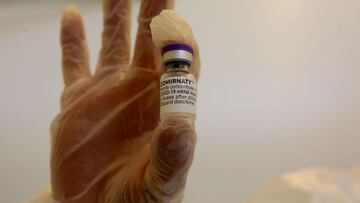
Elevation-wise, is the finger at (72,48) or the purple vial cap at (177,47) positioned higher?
the finger at (72,48)

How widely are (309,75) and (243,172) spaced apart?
0.99 feet

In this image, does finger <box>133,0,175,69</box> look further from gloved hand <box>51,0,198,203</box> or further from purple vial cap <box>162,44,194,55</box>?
purple vial cap <box>162,44,194,55</box>

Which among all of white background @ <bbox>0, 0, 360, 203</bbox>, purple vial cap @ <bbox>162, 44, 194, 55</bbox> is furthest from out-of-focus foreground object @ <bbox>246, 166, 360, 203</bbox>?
purple vial cap @ <bbox>162, 44, 194, 55</bbox>

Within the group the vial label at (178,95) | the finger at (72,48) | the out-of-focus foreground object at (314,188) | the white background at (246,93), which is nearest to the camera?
the vial label at (178,95)

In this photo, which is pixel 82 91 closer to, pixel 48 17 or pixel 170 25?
pixel 170 25

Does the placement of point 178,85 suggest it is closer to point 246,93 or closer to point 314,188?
point 314,188

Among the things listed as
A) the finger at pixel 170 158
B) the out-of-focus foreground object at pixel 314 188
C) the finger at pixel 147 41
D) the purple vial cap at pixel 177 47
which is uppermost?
the finger at pixel 147 41

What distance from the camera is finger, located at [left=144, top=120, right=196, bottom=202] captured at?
451 millimetres

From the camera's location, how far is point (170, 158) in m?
0.46

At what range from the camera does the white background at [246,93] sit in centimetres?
94

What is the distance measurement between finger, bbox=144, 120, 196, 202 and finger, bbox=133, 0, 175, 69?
0.71 feet

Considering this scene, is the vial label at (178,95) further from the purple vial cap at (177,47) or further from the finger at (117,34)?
the finger at (117,34)

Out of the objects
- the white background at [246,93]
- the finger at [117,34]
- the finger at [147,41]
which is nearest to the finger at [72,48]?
the finger at [117,34]

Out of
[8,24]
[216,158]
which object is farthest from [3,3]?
[216,158]
